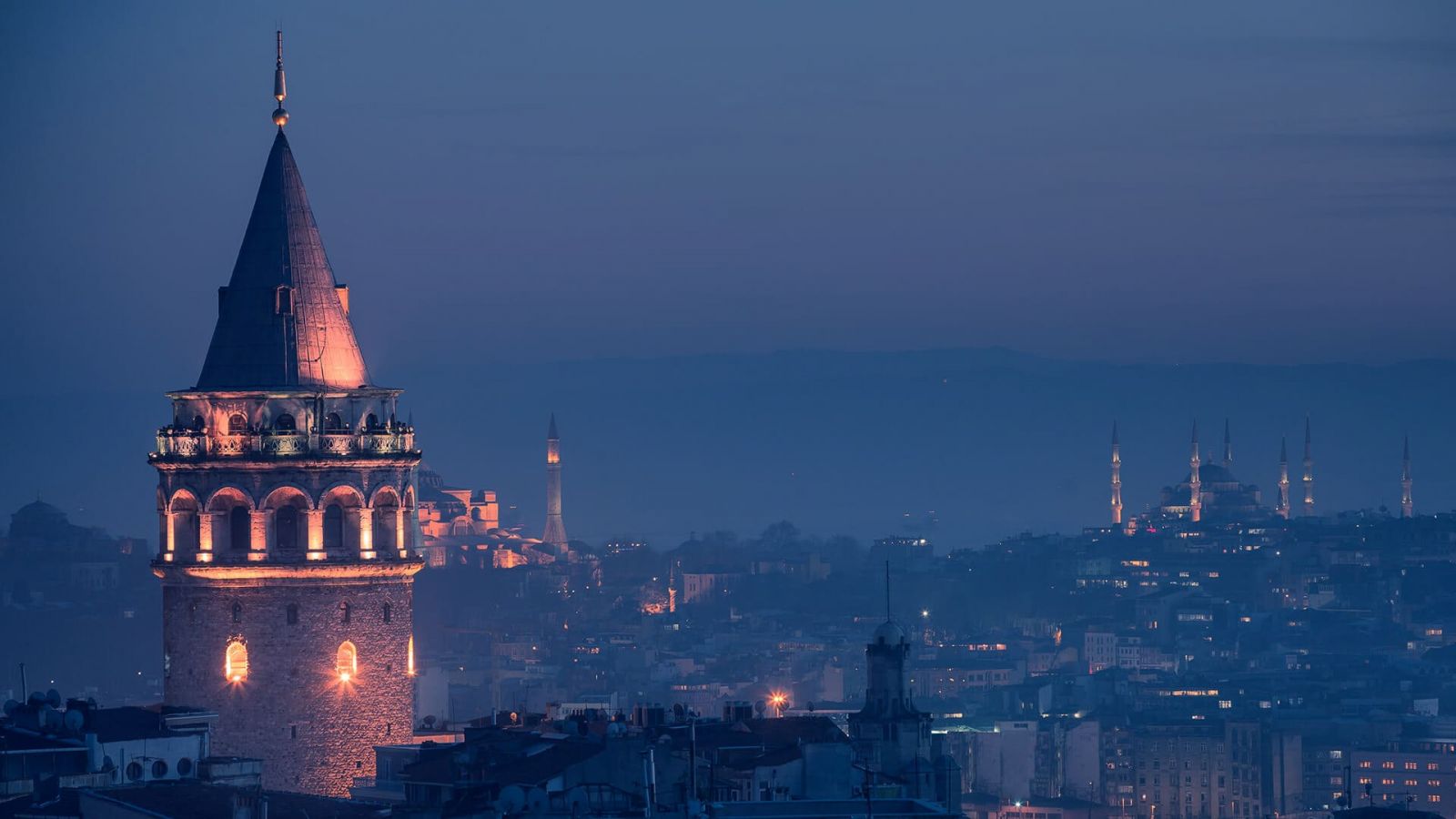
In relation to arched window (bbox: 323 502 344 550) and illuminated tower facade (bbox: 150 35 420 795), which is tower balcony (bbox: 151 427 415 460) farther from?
arched window (bbox: 323 502 344 550)

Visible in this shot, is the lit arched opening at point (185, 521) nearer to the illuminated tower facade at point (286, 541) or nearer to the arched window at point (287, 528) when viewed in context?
the illuminated tower facade at point (286, 541)

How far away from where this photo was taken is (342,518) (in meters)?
45.5

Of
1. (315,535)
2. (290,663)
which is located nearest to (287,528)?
(315,535)

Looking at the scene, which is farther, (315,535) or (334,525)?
(334,525)

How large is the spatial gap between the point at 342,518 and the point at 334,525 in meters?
0.12

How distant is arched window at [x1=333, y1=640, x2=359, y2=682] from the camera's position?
4519 centimetres

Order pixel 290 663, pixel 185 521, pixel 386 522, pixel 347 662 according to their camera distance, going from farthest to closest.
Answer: pixel 386 522
pixel 185 521
pixel 347 662
pixel 290 663

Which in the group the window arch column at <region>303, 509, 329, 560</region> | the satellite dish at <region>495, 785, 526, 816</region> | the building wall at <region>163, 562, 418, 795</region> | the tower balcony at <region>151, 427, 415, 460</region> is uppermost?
the tower balcony at <region>151, 427, 415, 460</region>

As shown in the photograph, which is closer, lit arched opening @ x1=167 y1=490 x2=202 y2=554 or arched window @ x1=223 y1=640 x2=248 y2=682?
arched window @ x1=223 y1=640 x2=248 y2=682

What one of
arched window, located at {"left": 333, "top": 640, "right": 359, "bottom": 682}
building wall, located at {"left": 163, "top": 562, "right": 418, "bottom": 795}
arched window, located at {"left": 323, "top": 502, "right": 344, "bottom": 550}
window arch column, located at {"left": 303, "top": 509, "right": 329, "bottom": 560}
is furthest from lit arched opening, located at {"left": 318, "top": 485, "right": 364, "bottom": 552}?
arched window, located at {"left": 333, "top": 640, "right": 359, "bottom": 682}

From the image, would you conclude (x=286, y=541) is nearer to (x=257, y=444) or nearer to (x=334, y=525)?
(x=334, y=525)

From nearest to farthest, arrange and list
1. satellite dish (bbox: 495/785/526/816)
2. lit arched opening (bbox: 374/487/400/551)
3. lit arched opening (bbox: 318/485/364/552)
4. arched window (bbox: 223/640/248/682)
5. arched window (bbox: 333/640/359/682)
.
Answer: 1. satellite dish (bbox: 495/785/526/816)
2. arched window (bbox: 223/640/248/682)
3. arched window (bbox: 333/640/359/682)
4. lit arched opening (bbox: 318/485/364/552)
5. lit arched opening (bbox: 374/487/400/551)

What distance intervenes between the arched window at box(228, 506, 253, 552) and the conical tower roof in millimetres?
1369

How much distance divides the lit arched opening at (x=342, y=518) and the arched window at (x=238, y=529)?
0.83 meters
